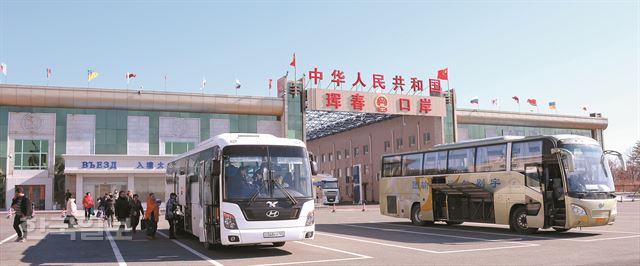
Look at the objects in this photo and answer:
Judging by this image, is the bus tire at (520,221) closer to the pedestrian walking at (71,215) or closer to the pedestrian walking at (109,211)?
the pedestrian walking at (109,211)

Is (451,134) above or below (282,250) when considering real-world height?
above

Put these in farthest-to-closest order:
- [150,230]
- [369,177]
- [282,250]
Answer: [369,177] < [150,230] < [282,250]

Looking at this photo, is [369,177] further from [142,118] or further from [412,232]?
[412,232]

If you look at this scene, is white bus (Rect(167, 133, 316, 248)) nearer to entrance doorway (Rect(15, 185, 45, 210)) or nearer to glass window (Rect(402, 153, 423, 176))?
glass window (Rect(402, 153, 423, 176))

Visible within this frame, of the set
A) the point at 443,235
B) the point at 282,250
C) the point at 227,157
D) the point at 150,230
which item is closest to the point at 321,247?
the point at 282,250

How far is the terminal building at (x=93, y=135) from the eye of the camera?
41.6 m

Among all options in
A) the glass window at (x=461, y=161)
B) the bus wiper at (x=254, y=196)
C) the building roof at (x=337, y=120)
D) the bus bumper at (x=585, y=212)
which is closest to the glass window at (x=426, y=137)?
the building roof at (x=337, y=120)

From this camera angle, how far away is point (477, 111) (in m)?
56.5

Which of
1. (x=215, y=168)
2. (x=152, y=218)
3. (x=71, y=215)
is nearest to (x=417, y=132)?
(x=71, y=215)

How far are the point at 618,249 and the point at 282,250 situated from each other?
7.76 m

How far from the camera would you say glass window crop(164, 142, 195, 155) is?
44950 millimetres

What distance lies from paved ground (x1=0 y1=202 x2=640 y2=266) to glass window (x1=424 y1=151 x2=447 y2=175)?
10.6 feet

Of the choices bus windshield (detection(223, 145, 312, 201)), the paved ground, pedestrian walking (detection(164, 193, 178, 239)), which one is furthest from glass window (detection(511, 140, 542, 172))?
pedestrian walking (detection(164, 193, 178, 239))

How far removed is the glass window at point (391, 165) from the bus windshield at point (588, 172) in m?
8.15
